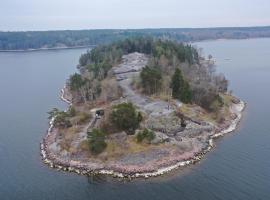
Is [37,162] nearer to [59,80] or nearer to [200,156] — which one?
[200,156]

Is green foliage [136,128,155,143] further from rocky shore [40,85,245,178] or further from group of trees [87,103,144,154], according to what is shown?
rocky shore [40,85,245,178]

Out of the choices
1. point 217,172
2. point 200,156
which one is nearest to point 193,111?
point 200,156

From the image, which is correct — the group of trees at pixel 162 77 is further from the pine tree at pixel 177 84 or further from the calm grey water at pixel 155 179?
the calm grey water at pixel 155 179

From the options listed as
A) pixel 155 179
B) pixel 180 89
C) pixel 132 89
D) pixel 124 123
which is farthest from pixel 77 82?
pixel 155 179

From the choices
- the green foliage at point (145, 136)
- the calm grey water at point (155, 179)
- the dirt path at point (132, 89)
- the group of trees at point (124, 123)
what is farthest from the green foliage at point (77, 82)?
the green foliage at point (145, 136)

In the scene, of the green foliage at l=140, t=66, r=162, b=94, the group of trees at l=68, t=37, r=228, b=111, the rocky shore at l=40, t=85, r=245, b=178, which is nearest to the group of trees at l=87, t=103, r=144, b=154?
the rocky shore at l=40, t=85, r=245, b=178
